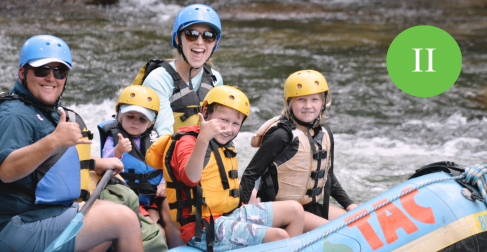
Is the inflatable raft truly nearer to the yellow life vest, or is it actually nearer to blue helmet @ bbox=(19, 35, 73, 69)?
the yellow life vest

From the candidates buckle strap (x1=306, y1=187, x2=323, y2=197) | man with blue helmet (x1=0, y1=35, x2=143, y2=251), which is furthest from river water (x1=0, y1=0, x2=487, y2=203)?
man with blue helmet (x1=0, y1=35, x2=143, y2=251)

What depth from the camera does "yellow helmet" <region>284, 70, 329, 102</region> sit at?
319 cm

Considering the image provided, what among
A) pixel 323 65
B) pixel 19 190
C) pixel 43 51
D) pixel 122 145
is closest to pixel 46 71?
pixel 43 51

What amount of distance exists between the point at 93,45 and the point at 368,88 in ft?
19.4

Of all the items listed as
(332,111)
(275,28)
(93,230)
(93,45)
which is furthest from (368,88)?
(93,230)

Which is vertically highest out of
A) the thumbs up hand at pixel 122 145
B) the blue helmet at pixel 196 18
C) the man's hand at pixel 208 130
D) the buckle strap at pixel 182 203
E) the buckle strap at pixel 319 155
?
the blue helmet at pixel 196 18

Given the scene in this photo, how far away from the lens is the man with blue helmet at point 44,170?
206cm

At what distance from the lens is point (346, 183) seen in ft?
19.1

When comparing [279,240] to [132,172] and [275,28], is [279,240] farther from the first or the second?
[275,28]

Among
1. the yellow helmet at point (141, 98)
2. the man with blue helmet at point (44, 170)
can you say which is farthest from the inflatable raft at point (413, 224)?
the yellow helmet at point (141, 98)

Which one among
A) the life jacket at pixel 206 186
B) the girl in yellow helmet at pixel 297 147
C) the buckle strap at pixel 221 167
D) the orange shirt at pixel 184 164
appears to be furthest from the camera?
the girl in yellow helmet at pixel 297 147

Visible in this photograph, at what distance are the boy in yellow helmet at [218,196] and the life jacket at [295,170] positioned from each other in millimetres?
417

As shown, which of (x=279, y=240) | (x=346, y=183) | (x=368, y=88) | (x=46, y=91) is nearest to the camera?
(x=46, y=91)

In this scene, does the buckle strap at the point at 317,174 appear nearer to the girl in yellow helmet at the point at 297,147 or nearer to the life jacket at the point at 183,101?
the girl in yellow helmet at the point at 297,147
